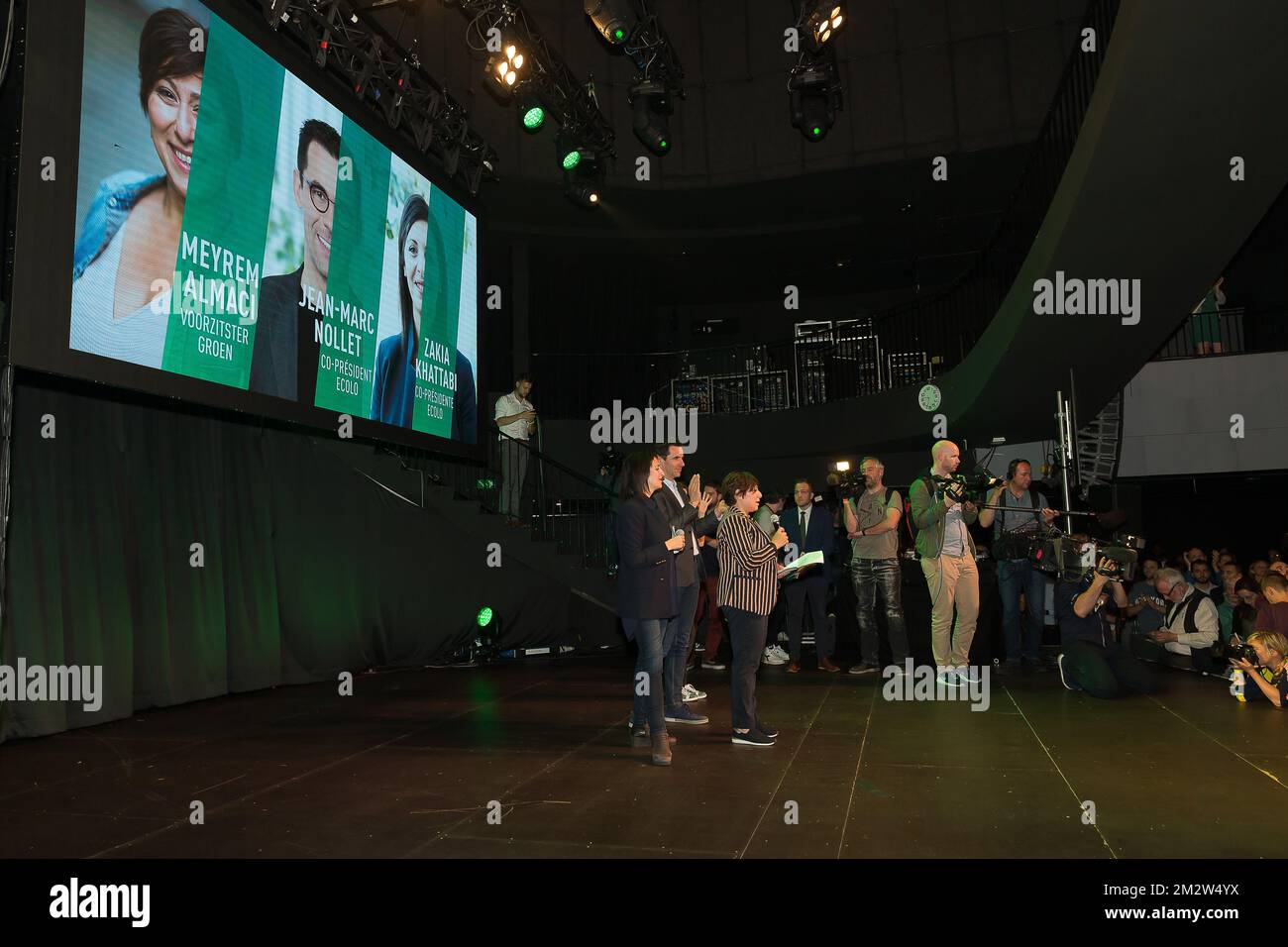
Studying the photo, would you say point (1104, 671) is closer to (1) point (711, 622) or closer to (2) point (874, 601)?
(2) point (874, 601)

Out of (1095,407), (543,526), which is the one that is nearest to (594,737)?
Result: (543,526)

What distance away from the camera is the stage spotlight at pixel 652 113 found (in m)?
11.1

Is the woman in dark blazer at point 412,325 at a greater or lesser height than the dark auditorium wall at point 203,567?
greater

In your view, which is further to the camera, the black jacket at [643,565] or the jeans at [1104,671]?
the jeans at [1104,671]

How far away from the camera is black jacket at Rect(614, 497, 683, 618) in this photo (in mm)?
4793

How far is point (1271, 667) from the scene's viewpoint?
20.0 feet

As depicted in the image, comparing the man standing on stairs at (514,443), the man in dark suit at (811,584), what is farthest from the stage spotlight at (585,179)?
the man in dark suit at (811,584)

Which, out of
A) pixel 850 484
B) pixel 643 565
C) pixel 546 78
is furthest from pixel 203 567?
pixel 546 78

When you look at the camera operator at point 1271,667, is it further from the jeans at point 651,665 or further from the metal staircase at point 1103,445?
the metal staircase at point 1103,445

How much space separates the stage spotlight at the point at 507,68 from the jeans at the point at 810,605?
6212mm

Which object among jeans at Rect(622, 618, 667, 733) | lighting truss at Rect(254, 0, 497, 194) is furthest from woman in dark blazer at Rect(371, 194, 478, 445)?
jeans at Rect(622, 618, 667, 733)

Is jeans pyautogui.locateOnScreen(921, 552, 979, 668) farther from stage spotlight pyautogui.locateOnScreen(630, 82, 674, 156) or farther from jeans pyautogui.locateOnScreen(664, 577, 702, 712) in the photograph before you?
stage spotlight pyautogui.locateOnScreen(630, 82, 674, 156)

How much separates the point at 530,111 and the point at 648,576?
744cm

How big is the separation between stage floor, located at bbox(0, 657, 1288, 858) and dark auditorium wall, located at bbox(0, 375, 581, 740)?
0.55 metres
